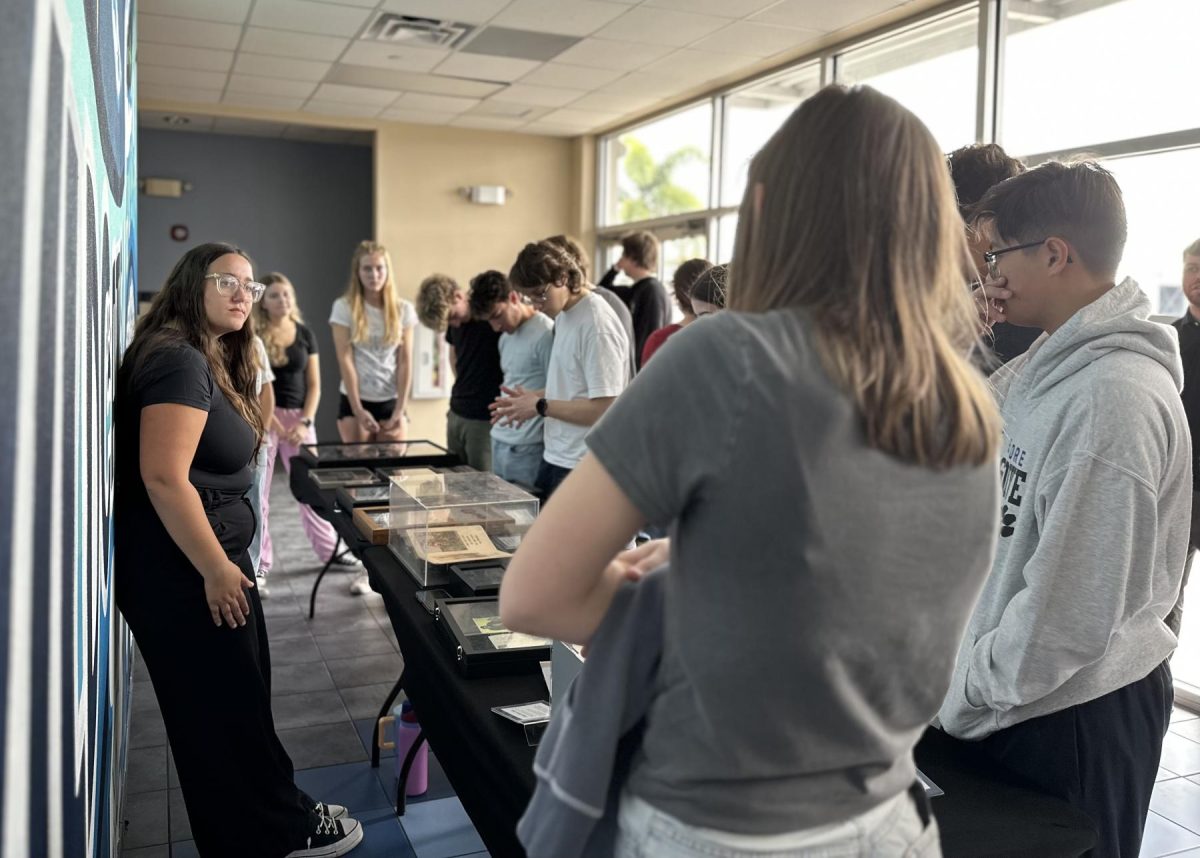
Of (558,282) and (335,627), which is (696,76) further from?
(335,627)

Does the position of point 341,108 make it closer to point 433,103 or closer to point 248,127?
point 433,103

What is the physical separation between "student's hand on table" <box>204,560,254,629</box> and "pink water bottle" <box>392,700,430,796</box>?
81cm

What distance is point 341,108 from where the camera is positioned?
780 cm

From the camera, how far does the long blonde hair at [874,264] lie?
80cm

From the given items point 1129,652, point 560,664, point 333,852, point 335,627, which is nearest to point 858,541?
point 560,664

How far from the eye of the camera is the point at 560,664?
141 cm

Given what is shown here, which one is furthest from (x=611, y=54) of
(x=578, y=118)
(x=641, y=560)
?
(x=641, y=560)

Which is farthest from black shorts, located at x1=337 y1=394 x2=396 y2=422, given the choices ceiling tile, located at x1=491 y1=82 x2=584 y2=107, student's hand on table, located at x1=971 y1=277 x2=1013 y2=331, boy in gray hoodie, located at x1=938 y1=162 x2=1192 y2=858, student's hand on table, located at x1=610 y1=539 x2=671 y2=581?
student's hand on table, located at x1=610 y1=539 x2=671 y2=581

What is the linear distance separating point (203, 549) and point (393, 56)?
486cm

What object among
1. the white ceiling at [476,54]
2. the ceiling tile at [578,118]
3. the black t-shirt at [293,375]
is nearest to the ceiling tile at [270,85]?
the white ceiling at [476,54]

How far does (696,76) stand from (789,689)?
20.5ft

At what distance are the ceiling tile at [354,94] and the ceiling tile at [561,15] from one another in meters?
2.07

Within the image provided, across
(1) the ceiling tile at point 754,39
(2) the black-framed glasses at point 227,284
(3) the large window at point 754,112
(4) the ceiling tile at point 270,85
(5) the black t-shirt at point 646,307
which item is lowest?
(2) the black-framed glasses at point 227,284

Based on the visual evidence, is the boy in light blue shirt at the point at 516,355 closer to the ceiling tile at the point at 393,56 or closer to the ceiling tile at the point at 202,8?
the ceiling tile at the point at 202,8
